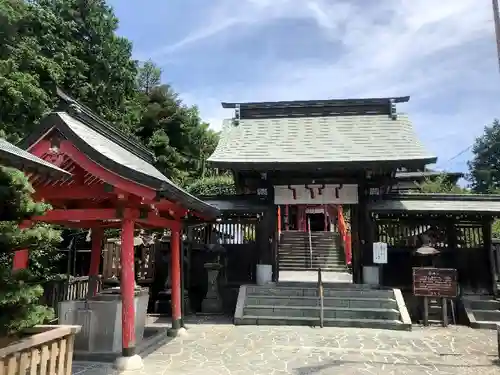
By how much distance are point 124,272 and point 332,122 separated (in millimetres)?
11858

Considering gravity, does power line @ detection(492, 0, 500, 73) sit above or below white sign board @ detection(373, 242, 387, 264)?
above

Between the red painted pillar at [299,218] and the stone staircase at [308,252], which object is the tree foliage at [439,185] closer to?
the red painted pillar at [299,218]

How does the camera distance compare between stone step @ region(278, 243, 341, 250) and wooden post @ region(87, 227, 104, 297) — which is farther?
stone step @ region(278, 243, 341, 250)

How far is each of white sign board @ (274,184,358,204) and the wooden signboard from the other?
11.1 feet

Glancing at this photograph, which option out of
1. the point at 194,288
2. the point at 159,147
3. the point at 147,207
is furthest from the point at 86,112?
the point at 159,147

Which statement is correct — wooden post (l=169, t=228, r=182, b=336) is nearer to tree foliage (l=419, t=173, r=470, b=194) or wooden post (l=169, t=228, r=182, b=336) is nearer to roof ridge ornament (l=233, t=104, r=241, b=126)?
roof ridge ornament (l=233, t=104, r=241, b=126)

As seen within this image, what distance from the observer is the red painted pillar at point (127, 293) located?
695 cm

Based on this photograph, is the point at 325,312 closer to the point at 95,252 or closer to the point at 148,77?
the point at 95,252

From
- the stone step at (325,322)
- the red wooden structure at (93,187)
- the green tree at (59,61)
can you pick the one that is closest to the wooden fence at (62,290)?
the red wooden structure at (93,187)

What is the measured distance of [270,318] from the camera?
1150cm

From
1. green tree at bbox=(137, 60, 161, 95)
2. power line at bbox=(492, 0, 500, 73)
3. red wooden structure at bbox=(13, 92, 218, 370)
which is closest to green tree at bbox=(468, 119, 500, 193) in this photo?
green tree at bbox=(137, 60, 161, 95)

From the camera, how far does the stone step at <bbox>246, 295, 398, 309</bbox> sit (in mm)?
11914

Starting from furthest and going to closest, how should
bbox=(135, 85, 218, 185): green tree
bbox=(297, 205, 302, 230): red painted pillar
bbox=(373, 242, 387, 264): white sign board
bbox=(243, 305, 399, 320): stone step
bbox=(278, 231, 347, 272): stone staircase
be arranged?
bbox=(297, 205, 302, 230): red painted pillar → bbox=(135, 85, 218, 185): green tree → bbox=(278, 231, 347, 272): stone staircase → bbox=(373, 242, 387, 264): white sign board → bbox=(243, 305, 399, 320): stone step

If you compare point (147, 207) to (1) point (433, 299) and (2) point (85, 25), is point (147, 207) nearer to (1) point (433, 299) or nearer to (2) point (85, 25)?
(1) point (433, 299)
